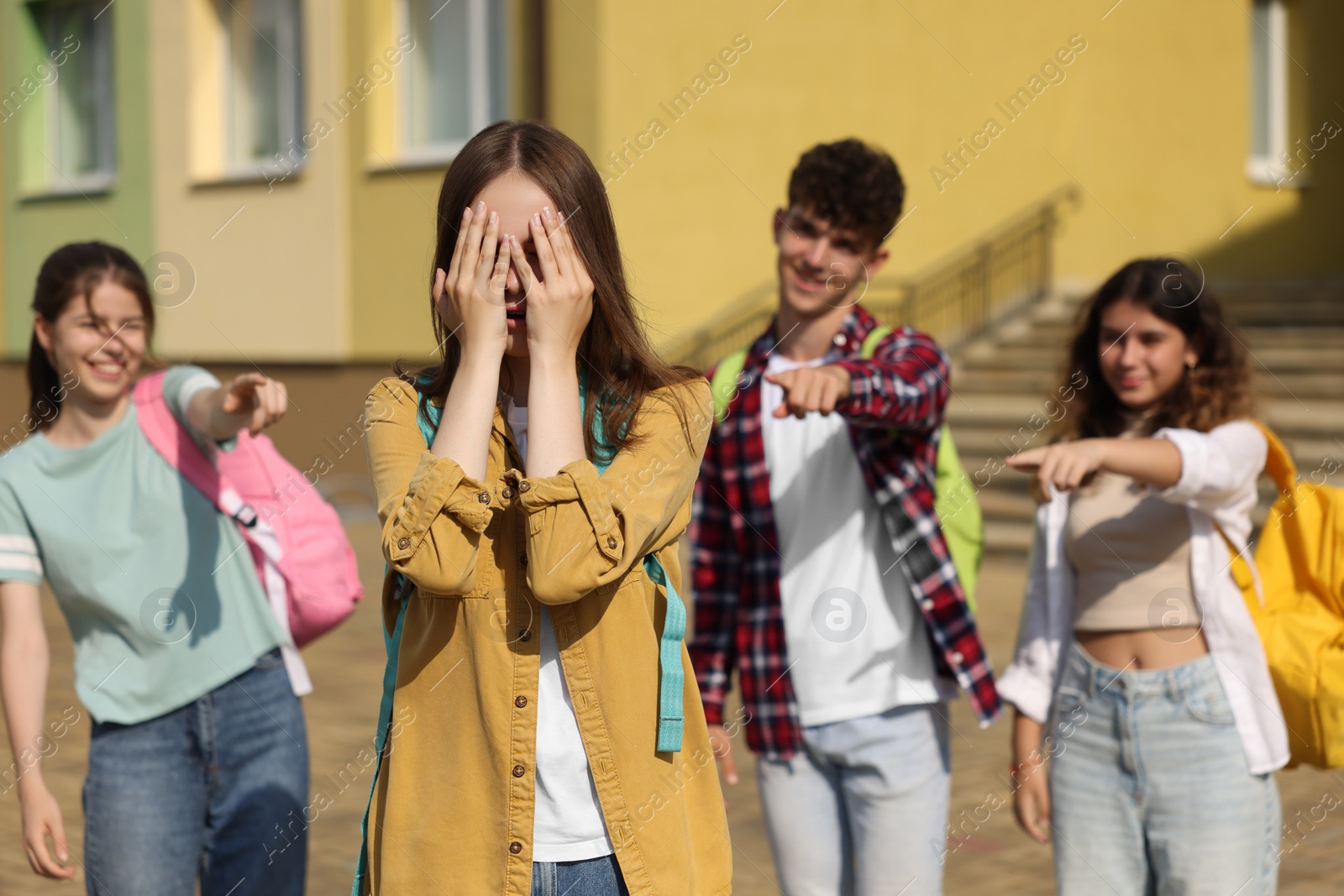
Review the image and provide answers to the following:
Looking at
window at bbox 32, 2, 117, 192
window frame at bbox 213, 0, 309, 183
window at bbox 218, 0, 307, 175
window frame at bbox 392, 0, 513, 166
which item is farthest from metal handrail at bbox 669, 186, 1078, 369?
window at bbox 32, 2, 117, 192

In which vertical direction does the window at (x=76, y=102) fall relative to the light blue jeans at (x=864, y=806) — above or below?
above

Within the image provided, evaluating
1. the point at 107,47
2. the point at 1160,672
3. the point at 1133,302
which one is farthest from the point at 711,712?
the point at 107,47

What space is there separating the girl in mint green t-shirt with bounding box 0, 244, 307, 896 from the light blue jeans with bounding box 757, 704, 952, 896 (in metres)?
1.08

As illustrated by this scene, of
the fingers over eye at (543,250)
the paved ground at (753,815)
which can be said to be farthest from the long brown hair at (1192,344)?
the paved ground at (753,815)

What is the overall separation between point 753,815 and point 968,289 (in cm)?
1021

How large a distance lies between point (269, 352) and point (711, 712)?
1234 centimetres

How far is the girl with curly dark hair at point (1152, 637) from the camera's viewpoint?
2932 mm

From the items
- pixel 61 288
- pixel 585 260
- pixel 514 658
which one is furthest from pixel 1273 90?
pixel 514 658

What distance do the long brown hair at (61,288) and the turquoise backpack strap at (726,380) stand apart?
1305 mm

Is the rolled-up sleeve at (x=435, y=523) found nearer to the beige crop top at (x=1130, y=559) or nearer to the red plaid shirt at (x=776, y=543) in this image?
the red plaid shirt at (x=776, y=543)

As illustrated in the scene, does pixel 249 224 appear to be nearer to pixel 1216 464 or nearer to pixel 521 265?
pixel 1216 464

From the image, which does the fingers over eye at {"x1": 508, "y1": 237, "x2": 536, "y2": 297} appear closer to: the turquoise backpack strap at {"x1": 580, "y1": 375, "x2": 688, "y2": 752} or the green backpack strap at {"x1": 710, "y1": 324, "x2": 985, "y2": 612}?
the turquoise backpack strap at {"x1": 580, "y1": 375, "x2": 688, "y2": 752}

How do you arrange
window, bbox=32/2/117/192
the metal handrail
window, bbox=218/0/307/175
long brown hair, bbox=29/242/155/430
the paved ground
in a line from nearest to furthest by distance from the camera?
long brown hair, bbox=29/242/155/430
the paved ground
the metal handrail
window, bbox=218/0/307/175
window, bbox=32/2/117/192

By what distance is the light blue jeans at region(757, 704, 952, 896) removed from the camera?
310 centimetres
